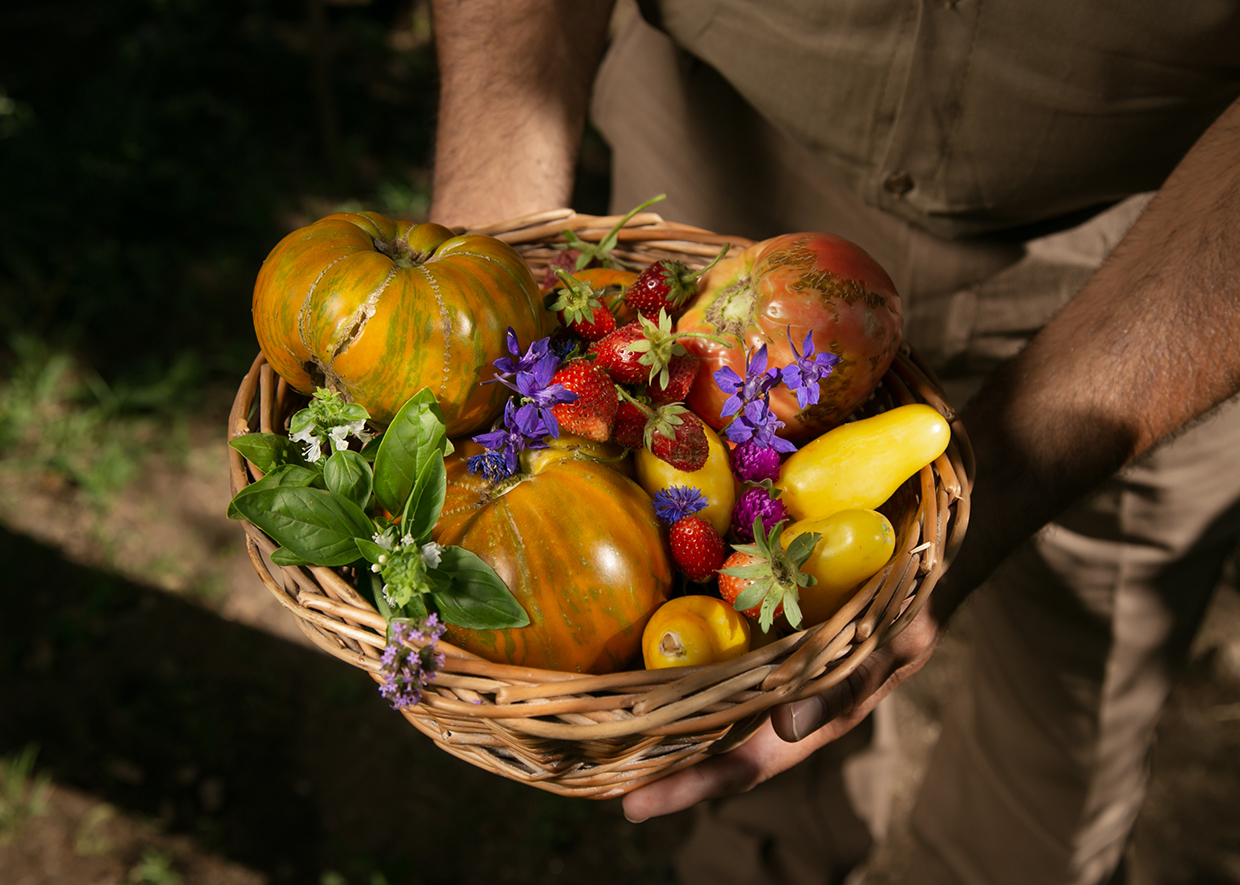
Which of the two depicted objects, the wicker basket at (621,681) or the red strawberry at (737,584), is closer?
the wicker basket at (621,681)

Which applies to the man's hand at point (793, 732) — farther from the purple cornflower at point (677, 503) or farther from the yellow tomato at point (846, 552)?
the purple cornflower at point (677, 503)

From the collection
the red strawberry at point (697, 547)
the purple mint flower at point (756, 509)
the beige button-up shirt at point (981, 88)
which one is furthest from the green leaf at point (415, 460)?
the beige button-up shirt at point (981, 88)

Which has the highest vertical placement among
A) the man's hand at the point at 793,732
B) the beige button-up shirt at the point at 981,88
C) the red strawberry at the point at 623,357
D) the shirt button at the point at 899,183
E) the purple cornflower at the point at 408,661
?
the beige button-up shirt at the point at 981,88

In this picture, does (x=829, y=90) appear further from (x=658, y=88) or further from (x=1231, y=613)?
(x=1231, y=613)

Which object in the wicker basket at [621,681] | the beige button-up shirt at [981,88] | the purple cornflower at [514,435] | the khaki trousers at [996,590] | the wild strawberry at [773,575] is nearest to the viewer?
the wicker basket at [621,681]

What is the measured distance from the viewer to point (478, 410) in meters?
1.37

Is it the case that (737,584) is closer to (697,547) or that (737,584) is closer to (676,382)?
(697,547)

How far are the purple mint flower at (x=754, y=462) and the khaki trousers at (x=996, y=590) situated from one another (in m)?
0.79

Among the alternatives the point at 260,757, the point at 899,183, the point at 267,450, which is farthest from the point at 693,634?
the point at 260,757

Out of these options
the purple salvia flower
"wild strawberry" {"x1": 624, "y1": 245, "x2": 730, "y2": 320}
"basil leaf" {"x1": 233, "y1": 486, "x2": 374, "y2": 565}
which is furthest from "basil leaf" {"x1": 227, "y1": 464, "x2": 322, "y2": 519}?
"wild strawberry" {"x1": 624, "y1": 245, "x2": 730, "y2": 320}

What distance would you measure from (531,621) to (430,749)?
60.9 inches

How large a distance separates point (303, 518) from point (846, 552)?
75cm

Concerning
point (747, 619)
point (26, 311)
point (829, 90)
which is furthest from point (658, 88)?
point (26, 311)

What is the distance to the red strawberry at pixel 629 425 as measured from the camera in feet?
4.55
